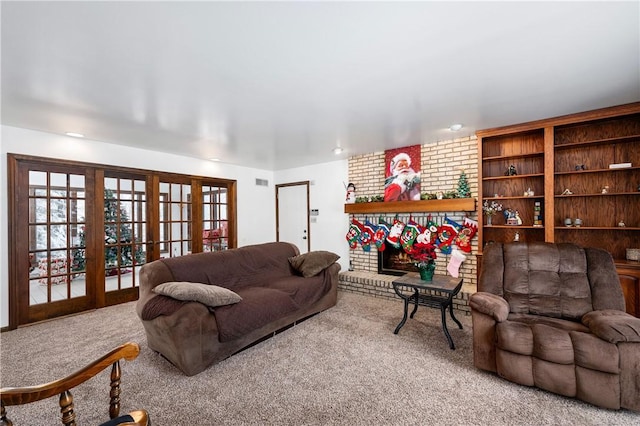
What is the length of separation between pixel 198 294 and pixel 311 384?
116 cm

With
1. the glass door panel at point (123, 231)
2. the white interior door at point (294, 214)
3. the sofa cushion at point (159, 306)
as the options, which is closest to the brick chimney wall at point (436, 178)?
the white interior door at point (294, 214)

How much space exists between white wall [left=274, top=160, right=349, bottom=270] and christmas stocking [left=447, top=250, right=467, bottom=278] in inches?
74.2

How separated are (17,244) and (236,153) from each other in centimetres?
295

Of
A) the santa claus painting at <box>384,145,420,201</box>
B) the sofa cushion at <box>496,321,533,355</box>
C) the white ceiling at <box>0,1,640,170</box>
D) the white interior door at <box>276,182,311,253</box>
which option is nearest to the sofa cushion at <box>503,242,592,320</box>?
the sofa cushion at <box>496,321,533,355</box>

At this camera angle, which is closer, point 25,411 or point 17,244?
point 25,411

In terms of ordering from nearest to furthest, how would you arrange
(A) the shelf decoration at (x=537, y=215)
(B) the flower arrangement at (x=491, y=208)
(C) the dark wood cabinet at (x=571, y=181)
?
1. (C) the dark wood cabinet at (x=571, y=181)
2. (A) the shelf decoration at (x=537, y=215)
3. (B) the flower arrangement at (x=491, y=208)

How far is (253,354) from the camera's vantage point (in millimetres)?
2594

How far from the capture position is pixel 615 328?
177 cm

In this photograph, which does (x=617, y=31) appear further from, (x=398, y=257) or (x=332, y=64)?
(x=398, y=257)

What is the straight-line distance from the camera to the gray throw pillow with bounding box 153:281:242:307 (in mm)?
2271

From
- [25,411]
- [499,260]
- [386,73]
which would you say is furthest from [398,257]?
[25,411]

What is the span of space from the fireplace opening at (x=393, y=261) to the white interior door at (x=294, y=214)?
1723mm

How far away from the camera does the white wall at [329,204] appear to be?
5.39m

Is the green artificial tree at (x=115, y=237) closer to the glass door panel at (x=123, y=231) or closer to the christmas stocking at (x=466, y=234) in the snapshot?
the glass door panel at (x=123, y=231)
